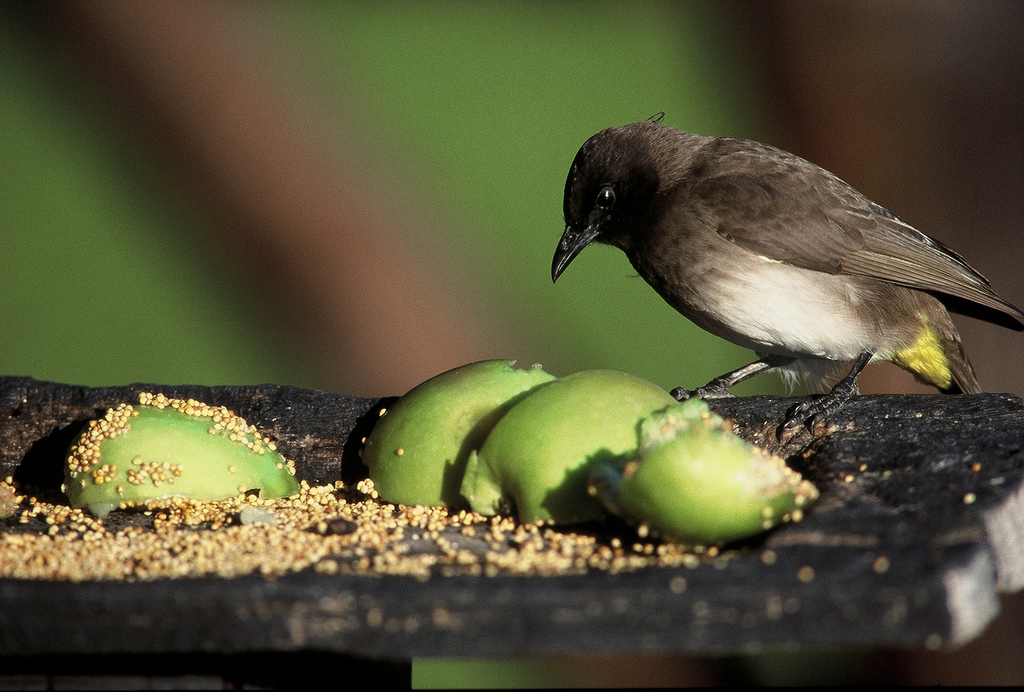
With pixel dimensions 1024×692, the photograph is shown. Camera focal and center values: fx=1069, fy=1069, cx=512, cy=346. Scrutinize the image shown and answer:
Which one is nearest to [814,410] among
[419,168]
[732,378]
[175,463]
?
[732,378]

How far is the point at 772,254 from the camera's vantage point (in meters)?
3.40

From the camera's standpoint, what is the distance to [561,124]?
20.4ft

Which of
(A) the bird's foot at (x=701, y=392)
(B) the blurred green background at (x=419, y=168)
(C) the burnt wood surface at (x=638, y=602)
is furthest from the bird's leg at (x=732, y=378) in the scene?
(C) the burnt wood surface at (x=638, y=602)

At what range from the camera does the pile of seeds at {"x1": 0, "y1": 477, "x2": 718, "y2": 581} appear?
1876 mm

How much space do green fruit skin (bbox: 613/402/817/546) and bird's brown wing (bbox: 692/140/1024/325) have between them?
163 centimetres

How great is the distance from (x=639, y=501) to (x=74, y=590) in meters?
0.94

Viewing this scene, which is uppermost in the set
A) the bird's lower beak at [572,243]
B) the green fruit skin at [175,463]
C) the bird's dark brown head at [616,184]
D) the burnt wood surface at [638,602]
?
the bird's dark brown head at [616,184]

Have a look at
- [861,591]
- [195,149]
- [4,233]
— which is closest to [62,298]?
[4,233]

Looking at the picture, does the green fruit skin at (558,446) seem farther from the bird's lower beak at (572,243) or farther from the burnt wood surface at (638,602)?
the bird's lower beak at (572,243)

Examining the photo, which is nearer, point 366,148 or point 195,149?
point 195,149

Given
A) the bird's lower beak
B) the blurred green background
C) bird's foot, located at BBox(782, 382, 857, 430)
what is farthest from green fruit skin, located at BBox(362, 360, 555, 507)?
the blurred green background

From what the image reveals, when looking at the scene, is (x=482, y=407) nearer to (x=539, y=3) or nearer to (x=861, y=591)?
(x=861, y=591)

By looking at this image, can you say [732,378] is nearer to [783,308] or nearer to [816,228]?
[783,308]

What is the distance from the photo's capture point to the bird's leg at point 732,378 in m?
3.51
